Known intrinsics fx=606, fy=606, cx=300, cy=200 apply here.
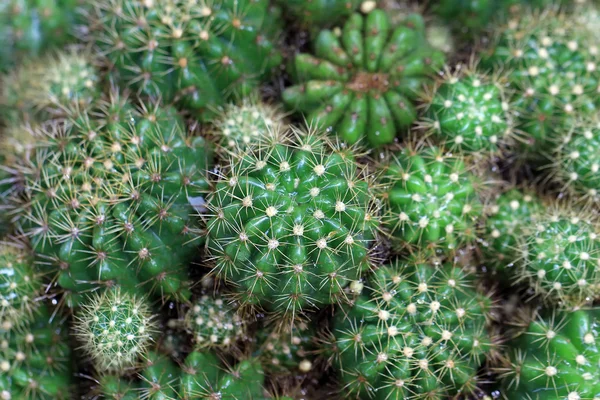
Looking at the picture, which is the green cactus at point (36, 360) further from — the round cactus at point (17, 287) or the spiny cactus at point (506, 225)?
the spiny cactus at point (506, 225)

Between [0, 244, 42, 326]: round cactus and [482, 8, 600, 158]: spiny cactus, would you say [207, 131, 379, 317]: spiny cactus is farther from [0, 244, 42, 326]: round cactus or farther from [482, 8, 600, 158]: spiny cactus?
[482, 8, 600, 158]: spiny cactus

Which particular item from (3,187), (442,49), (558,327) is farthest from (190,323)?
(442,49)

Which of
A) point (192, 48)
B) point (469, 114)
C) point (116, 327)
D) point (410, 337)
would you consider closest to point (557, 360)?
point (410, 337)

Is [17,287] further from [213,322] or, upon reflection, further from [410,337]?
[410,337]

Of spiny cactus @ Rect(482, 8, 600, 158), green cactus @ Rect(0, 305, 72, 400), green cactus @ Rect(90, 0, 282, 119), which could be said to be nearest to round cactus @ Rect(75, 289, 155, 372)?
green cactus @ Rect(0, 305, 72, 400)

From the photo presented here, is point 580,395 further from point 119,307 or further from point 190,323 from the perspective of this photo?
point 119,307

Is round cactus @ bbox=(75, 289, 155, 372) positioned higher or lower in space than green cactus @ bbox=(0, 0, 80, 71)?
lower
